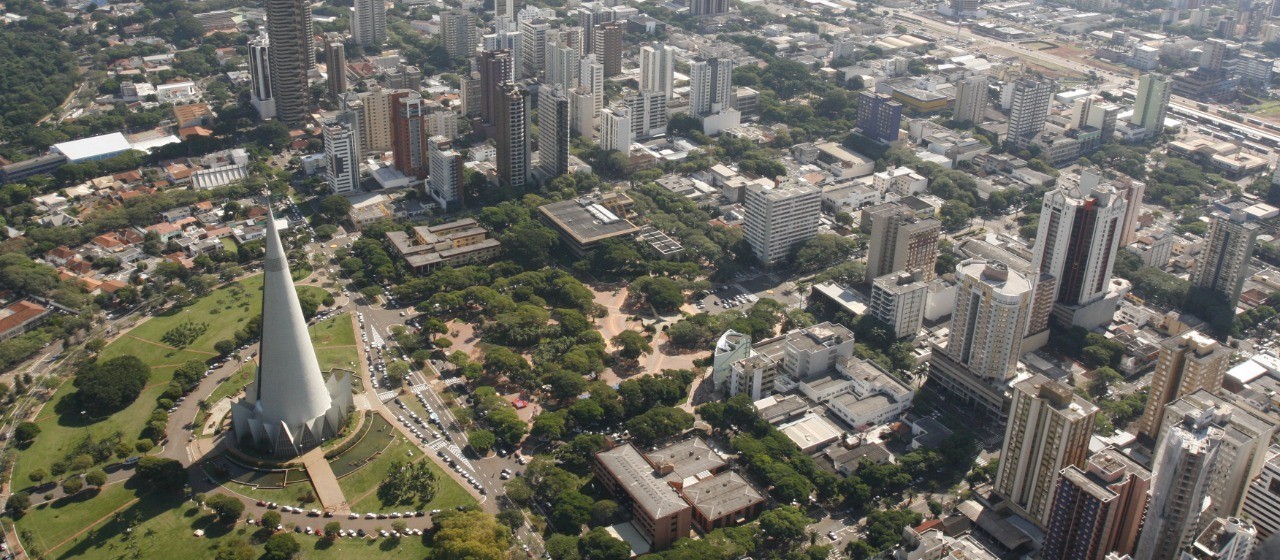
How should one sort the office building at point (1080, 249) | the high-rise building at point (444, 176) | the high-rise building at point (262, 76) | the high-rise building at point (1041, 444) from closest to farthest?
the high-rise building at point (1041, 444)
the office building at point (1080, 249)
the high-rise building at point (444, 176)
the high-rise building at point (262, 76)

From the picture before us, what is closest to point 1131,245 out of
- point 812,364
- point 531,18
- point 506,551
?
point 812,364

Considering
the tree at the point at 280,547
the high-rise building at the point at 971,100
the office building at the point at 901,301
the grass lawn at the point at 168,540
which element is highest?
the high-rise building at the point at 971,100

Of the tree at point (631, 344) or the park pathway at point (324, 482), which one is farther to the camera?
the tree at point (631, 344)

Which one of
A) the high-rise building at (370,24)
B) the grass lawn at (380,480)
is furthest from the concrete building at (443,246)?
the high-rise building at (370,24)

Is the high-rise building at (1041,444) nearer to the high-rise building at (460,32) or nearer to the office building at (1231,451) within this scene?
the office building at (1231,451)

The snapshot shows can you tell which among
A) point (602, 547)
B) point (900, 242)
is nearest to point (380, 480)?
point (602, 547)

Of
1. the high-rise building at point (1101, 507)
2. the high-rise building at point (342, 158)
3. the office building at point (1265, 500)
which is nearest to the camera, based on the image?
the high-rise building at point (1101, 507)

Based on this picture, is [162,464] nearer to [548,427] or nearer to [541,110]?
[548,427]

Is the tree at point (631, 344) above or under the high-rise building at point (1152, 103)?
under

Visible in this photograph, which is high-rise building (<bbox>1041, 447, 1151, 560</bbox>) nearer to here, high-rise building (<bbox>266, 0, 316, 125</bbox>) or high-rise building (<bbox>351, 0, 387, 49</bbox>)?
high-rise building (<bbox>266, 0, 316, 125</bbox>)

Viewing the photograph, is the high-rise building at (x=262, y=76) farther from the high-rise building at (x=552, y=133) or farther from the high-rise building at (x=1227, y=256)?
the high-rise building at (x=1227, y=256)
